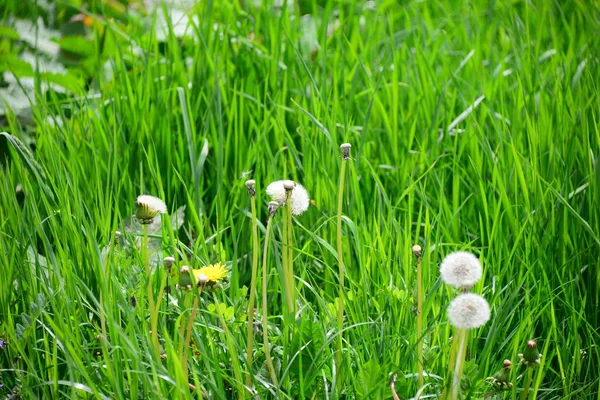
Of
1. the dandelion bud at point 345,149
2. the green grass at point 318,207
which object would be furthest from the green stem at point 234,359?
the dandelion bud at point 345,149

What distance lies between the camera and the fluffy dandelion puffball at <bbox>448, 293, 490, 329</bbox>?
3.25 ft

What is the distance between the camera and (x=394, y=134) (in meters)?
1.95

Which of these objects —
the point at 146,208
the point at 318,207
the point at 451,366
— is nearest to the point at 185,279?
the point at 146,208

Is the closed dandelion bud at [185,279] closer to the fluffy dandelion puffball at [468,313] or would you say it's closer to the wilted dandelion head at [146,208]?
the wilted dandelion head at [146,208]

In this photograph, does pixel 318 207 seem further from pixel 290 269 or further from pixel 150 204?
pixel 150 204

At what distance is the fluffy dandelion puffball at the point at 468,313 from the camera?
3.25ft

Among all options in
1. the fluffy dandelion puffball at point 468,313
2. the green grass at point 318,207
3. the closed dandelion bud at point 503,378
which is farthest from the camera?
the green grass at point 318,207

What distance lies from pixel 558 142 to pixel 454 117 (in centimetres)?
33

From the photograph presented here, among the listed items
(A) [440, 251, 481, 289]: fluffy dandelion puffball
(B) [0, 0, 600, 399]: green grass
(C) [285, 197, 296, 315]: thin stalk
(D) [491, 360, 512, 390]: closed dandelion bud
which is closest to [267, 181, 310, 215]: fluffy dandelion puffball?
(C) [285, 197, 296, 315]: thin stalk

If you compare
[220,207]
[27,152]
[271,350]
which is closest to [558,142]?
[220,207]

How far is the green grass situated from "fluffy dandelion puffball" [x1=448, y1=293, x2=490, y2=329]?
207 mm

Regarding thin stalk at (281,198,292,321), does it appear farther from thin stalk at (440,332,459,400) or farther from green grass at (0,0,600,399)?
thin stalk at (440,332,459,400)

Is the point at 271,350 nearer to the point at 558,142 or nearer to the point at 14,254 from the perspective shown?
the point at 14,254

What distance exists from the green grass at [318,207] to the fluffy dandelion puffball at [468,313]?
21 cm
